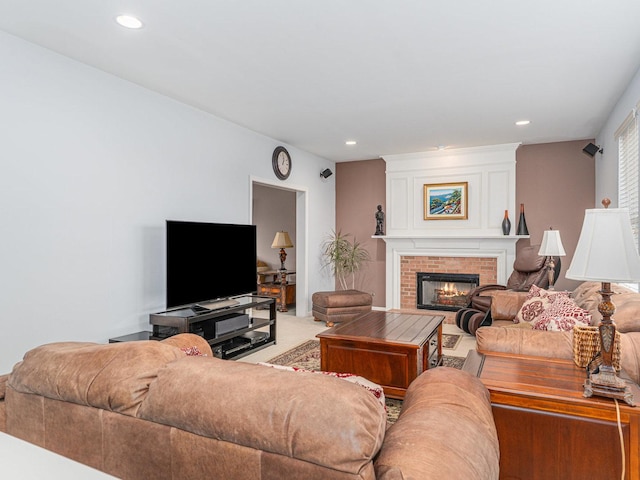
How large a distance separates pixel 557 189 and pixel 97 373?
242 inches

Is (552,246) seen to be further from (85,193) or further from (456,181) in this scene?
(85,193)

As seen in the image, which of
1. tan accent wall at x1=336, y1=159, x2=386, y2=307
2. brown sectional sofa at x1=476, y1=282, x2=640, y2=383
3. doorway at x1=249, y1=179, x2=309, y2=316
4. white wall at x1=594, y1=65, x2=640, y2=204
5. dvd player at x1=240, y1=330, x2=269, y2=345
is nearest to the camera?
brown sectional sofa at x1=476, y1=282, x2=640, y2=383

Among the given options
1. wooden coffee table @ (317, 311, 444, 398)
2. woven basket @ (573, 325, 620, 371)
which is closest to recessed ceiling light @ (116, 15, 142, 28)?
wooden coffee table @ (317, 311, 444, 398)

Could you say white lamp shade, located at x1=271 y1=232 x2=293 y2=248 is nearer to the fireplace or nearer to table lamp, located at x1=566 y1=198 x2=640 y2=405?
the fireplace

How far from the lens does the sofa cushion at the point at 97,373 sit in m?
1.11

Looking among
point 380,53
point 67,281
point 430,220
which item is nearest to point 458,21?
point 380,53

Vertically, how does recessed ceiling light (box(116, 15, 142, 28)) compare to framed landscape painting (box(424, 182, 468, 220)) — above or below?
above

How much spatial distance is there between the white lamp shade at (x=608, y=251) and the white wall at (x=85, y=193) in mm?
3195

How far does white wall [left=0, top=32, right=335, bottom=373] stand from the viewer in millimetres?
2707

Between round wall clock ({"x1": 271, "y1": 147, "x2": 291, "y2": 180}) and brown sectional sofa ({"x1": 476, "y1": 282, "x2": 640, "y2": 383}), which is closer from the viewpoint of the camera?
brown sectional sofa ({"x1": 476, "y1": 282, "x2": 640, "y2": 383})

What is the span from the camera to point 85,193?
314 cm

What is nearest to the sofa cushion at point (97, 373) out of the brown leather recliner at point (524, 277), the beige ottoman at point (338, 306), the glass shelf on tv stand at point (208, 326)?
the glass shelf on tv stand at point (208, 326)

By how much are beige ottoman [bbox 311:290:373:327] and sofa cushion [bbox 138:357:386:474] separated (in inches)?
183

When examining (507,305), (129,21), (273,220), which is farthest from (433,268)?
(129,21)
